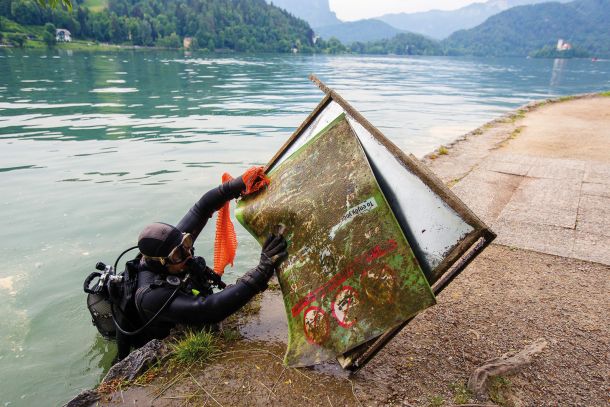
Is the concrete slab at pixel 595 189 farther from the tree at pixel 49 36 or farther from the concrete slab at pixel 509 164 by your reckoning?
the tree at pixel 49 36

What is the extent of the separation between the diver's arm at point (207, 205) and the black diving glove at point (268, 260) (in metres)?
0.82

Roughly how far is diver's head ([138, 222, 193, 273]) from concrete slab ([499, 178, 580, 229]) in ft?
16.8

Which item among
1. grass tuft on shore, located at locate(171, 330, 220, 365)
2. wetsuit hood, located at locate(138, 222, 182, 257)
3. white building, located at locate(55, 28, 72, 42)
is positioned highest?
white building, located at locate(55, 28, 72, 42)

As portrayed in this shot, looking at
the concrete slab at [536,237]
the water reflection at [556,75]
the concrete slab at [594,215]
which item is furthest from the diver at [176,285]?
the water reflection at [556,75]

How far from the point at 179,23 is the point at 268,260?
140164mm

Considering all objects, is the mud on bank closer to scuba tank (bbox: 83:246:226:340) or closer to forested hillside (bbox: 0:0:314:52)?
scuba tank (bbox: 83:246:226:340)

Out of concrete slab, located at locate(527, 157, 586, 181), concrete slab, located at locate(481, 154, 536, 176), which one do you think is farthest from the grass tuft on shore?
concrete slab, located at locate(527, 157, 586, 181)

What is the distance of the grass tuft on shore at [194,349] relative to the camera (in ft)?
10.9

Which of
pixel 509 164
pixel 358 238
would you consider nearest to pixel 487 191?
pixel 509 164

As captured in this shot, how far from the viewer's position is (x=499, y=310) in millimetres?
4070

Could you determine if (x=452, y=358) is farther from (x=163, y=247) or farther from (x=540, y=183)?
(x=540, y=183)

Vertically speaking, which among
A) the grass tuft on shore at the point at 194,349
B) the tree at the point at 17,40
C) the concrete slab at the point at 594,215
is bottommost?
the concrete slab at the point at 594,215

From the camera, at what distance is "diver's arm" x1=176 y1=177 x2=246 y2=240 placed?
3.63 meters

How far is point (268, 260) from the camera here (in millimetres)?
2945
